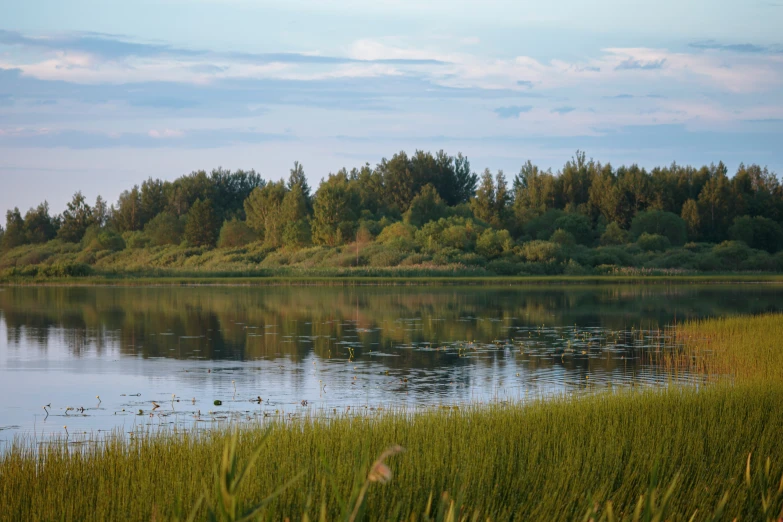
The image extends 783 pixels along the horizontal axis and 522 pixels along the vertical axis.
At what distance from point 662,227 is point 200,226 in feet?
166

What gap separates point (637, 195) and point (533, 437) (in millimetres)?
94178

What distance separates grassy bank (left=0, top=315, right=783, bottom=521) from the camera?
684 cm

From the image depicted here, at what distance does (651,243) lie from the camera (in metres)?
87.4

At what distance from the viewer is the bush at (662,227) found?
92.3m

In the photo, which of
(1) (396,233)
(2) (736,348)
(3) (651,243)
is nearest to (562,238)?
(3) (651,243)

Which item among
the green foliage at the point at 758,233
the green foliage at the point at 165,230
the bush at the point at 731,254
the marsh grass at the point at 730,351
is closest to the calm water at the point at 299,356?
the marsh grass at the point at 730,351

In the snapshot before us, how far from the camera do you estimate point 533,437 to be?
367 inches

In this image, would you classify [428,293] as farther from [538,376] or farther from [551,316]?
[538,376]

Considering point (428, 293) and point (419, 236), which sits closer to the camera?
point (428, 293)

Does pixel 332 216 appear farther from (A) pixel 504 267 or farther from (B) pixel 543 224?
(B) pixel 543 224

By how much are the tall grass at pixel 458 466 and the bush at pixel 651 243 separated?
7907cm

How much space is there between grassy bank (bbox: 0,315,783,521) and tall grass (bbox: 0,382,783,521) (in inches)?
0.8

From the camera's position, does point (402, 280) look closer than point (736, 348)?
No

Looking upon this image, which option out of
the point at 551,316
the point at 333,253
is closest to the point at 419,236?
the point at 333,253
